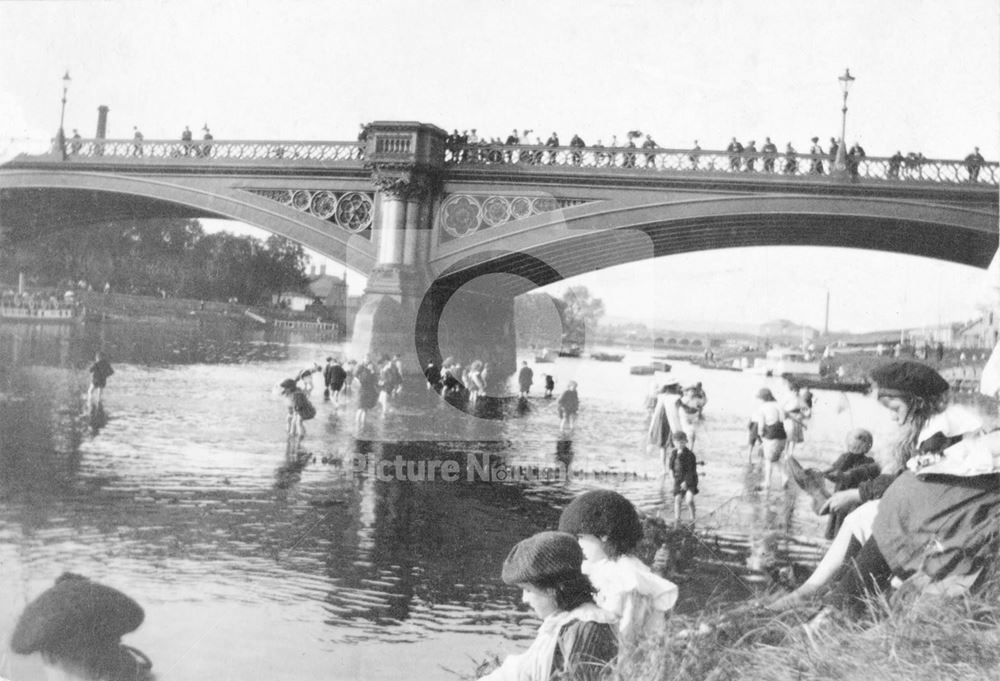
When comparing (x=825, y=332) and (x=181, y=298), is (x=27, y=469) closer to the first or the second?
(x=181, y=298)

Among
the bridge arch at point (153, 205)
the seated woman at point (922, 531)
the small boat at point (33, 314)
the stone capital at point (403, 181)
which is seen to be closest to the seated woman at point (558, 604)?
the seated woman at point (922, 531)

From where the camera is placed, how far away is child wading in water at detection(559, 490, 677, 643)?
269cm

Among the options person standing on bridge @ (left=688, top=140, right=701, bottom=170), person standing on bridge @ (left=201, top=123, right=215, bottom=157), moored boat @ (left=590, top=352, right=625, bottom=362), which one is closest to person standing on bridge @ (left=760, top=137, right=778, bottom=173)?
person standing on bridge @ (left=688, top=140, right=701, bottom=170)

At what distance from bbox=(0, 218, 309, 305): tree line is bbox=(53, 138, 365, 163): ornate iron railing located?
0.66 metres

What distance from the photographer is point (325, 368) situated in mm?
4918

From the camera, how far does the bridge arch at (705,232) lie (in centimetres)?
425

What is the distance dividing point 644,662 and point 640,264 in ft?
8.92

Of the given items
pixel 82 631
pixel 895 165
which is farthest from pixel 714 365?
pixel 82 631

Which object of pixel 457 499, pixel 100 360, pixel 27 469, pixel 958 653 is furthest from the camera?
pixel 100 360

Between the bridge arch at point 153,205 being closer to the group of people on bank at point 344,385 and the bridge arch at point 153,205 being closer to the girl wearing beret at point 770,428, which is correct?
the group of people on bank at point 344,385

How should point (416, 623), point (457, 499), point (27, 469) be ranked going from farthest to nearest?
point (27, 469) → point (457, 499) → point (416, 623)

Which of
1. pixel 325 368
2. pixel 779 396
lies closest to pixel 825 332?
pixel 779 396

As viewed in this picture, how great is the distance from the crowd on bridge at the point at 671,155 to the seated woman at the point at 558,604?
241 centimetres

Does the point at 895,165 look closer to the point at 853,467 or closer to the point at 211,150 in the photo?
the point at 853,467
